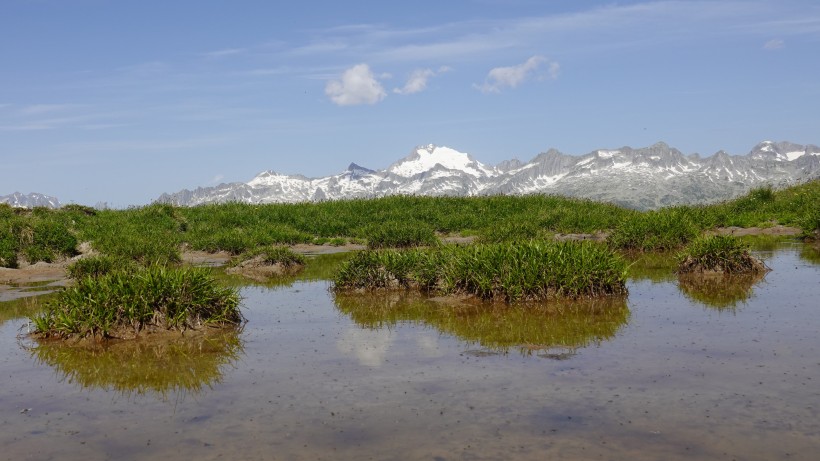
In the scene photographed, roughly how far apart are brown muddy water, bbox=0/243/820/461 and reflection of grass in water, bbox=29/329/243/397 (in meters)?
0.06

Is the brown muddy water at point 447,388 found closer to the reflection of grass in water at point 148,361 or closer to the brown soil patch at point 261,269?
the reflection of grass in water at point 148,361

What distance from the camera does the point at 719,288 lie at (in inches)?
767

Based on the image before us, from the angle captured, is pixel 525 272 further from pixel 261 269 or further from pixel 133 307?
pixel 261 269

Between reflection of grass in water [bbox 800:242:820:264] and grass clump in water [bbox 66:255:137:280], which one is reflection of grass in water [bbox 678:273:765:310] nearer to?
reflection of grass in water [bbox 800:242:820:264]

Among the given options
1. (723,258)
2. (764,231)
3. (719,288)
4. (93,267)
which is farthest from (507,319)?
(764,231)

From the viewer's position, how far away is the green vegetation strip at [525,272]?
17.8 metres

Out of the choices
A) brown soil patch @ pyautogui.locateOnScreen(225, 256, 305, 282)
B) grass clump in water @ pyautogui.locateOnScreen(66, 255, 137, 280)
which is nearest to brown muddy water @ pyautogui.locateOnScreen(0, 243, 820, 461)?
grass clump in water @ pyautogui.locateOnScreen(66, 255, 137, 280)

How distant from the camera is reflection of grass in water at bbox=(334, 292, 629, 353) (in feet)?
45.9

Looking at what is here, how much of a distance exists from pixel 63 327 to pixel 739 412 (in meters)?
12.4

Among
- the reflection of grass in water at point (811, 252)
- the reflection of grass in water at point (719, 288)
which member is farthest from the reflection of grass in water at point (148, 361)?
the reflection of grass in water at point (811, 252)

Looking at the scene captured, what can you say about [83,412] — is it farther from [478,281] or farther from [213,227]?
[213,227]

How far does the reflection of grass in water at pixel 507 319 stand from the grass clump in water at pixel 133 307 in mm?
3542

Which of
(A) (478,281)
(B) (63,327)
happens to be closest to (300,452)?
(B) (63,327)

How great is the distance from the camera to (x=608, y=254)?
1895 centimetres
